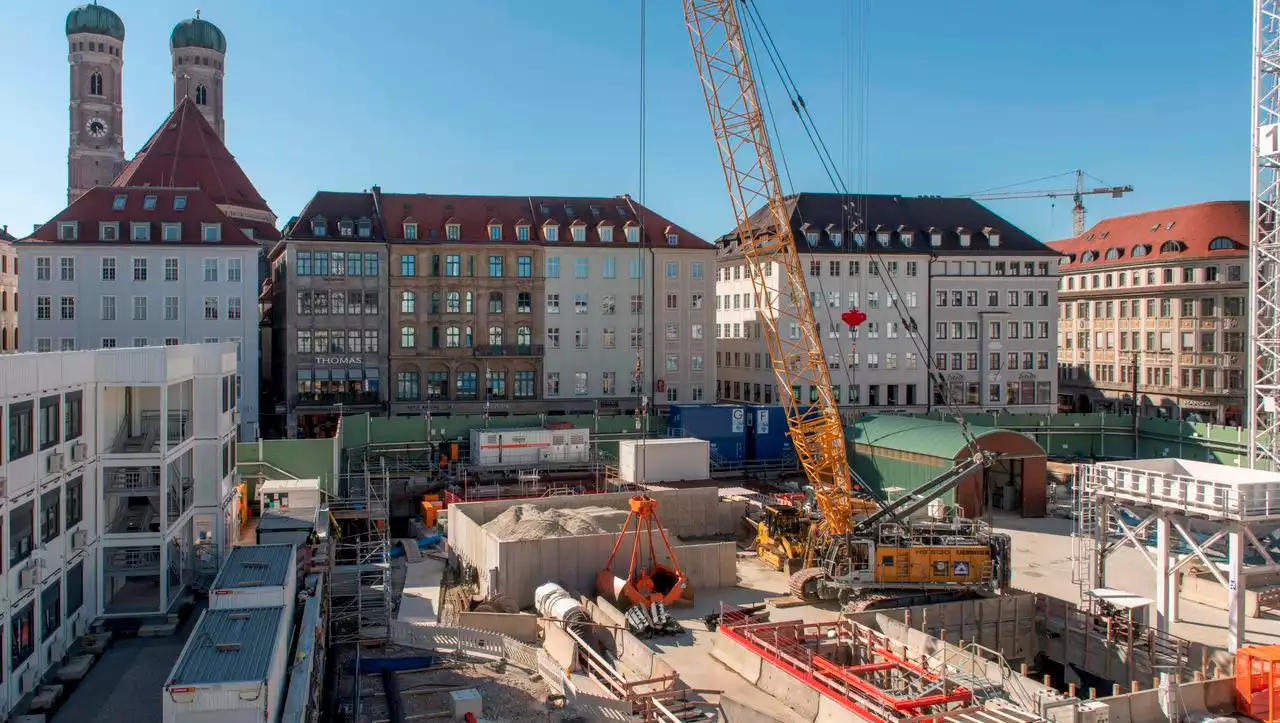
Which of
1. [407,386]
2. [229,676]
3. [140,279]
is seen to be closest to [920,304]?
[407,386]

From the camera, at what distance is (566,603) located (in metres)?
29.6

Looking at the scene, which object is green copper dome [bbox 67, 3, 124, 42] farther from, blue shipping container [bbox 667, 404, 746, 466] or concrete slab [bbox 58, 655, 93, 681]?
concrete slab [bbox 58, 655, 93, 681]

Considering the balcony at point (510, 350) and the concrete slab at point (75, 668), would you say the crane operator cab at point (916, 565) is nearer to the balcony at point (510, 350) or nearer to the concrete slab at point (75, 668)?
the concrete slab at point (75, 668)

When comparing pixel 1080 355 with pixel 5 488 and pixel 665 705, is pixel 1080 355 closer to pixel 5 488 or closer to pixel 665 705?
pixel 665 705

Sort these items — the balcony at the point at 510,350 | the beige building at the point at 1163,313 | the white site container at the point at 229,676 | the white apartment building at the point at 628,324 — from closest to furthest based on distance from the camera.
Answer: the white site container at the point at 229,676 → the balcony at the point at 510,350 → the white apartment building at the point at 628,324 → the beige building at the point at 1163,313

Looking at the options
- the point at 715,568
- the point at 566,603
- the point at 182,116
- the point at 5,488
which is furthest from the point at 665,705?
the point at 182,116

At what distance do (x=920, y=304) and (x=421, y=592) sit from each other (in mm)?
46063

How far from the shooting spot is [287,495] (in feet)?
125

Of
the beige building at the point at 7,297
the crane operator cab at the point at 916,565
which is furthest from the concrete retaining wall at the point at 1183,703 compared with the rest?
the beige building at the point at 7,297

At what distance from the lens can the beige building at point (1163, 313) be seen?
7462cm

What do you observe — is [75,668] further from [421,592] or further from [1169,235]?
[1169,235]

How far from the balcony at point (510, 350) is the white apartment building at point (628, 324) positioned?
0.87 metres

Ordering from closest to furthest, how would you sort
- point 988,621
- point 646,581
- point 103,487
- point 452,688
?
point 452,688 → point 103,487 → point 988,621 → point 646,581

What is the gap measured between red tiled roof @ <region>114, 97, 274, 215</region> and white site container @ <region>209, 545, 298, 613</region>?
185 feet
